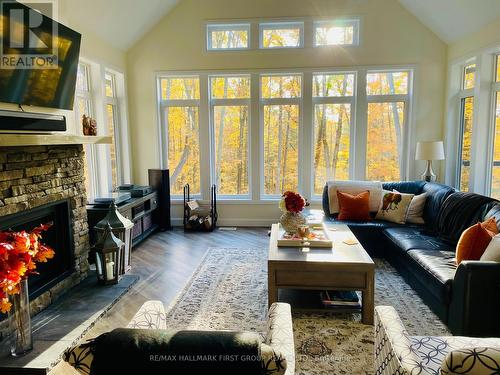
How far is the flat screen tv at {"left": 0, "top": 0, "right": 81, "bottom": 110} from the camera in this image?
2.48 metres

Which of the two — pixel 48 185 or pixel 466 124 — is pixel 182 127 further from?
pixel 466 124

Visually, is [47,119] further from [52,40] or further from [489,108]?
[489,108]

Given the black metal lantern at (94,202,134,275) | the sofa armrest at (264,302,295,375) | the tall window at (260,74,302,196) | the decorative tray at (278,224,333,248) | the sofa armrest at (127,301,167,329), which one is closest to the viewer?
the sofa armrest at (264,302,295,375)

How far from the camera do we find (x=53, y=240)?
11.2 ft

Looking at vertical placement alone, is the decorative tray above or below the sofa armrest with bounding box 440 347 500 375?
below

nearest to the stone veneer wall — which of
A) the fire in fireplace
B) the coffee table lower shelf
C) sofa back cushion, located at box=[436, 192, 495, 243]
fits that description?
the fire in fireplace

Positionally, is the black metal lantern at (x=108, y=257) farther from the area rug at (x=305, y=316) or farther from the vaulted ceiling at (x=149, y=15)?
the vaulted ceiling at (x=149, y=15)

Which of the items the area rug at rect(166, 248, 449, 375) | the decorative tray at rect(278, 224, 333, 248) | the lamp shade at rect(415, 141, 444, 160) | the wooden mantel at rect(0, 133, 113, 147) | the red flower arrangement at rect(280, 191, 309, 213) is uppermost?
the wooden mantel at rect(0, 133, 113, 147)

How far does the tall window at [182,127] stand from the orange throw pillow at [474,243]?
430 cm

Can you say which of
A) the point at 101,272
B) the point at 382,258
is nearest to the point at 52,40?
the point at 101,272

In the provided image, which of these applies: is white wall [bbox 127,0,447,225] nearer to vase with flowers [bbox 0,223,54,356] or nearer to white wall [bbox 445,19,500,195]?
white wall [bbox 445,19,500,195]

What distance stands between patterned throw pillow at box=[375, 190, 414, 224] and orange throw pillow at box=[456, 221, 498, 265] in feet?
5.35

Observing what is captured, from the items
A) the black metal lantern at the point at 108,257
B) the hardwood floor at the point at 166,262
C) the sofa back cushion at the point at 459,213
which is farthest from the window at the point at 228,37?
the sofa back cushion at the point at 459,213

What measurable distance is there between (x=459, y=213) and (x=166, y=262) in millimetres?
3288
